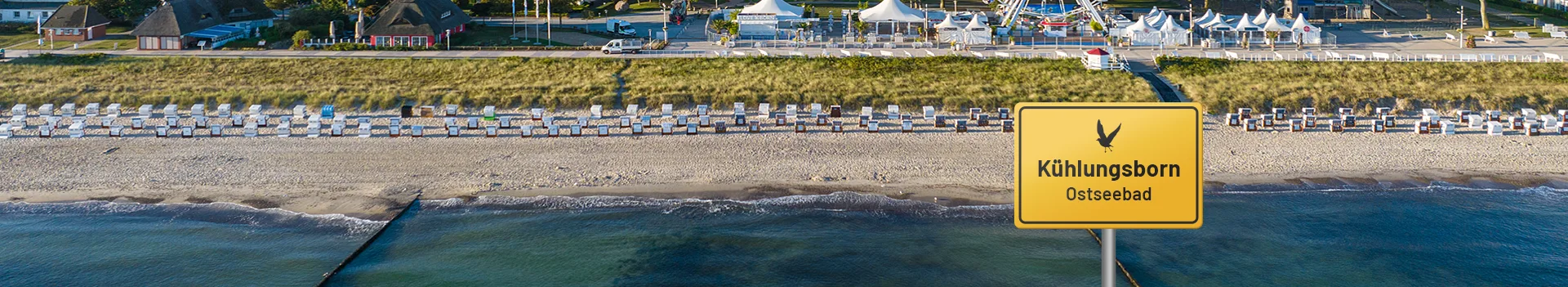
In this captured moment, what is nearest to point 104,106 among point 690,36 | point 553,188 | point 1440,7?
point 553,188

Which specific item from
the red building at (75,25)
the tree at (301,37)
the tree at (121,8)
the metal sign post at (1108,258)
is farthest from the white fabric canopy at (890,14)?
the metal sign post at (1108,258)

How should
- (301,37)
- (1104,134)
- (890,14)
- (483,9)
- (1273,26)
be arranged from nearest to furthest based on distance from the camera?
(1104,134)
(1273,26)
(301,37)
(890,14)
(483,9)

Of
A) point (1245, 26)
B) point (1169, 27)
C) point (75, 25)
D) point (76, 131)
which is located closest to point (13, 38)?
point (75, 25)

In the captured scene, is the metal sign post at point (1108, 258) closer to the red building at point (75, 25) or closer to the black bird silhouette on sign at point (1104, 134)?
the black bird silhouette on sign at point (1104, 134)

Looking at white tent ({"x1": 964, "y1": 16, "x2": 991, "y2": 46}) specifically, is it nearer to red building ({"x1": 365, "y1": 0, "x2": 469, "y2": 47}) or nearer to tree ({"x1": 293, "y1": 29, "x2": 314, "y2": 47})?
red building ({"x1": 365, "y1": 0, "x2": 469, "y2": 47})

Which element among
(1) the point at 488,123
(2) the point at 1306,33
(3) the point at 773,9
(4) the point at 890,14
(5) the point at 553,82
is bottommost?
(1) the point at 488,123

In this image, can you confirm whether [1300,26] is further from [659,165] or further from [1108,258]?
[1108,258]

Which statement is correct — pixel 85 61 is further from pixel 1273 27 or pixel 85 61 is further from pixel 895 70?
pixel 1273 27
